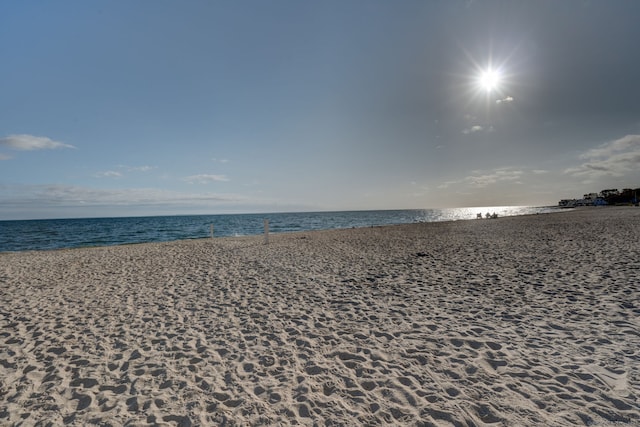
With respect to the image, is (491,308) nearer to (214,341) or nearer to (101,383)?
(214,341)

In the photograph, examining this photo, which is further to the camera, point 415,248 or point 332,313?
point 415,248

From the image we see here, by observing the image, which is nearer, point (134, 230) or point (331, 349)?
point (331, 349)

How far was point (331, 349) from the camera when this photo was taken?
4598 mm

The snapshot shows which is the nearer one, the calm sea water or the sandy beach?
the sandy beach

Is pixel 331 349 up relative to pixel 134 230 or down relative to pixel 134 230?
up

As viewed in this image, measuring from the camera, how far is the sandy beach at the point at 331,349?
322 cm

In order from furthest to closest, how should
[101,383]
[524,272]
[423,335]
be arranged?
[524,272]
[423,335]
[101,383]

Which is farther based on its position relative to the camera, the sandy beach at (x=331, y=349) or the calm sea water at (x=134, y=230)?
the calm sea water at (x=134, y=230)

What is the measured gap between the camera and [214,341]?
16.4 ft

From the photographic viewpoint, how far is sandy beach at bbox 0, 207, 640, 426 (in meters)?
3.22

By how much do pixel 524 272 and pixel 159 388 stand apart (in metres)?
10.4

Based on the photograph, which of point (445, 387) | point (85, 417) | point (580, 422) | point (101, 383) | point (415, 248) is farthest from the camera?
point (415, 248)

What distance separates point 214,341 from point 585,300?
8.08 meters

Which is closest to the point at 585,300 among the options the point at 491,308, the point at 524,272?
the point at 491,308
